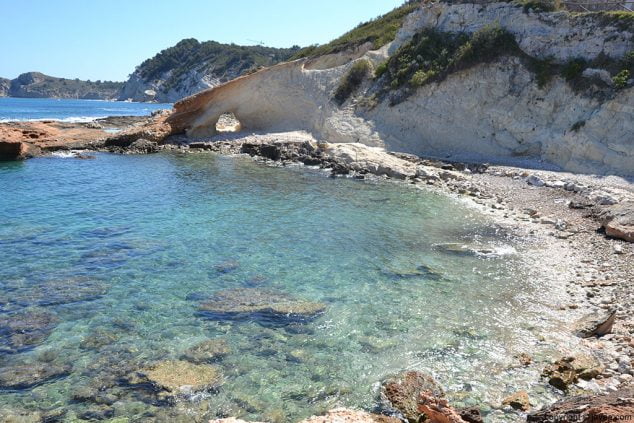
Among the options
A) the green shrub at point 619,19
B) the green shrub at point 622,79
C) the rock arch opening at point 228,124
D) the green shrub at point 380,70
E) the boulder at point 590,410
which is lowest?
the boulder at point 590,410

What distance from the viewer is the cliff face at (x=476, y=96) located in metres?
24.3

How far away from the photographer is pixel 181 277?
11906 millimetres

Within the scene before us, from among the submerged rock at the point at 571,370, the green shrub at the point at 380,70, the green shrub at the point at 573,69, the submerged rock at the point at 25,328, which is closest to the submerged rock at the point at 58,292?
the submerged rock at the point at 25,328

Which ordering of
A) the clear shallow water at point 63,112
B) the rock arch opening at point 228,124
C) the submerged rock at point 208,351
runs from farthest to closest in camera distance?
the clear shallow water at point 63,112
the rock arch opening at point 228,124
the submerged rock at point 208,351

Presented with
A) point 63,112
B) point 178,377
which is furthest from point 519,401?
point 63,112

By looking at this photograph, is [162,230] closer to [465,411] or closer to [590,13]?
[465,411]

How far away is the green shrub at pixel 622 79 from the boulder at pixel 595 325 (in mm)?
18691

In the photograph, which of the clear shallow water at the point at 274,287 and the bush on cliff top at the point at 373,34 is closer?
the clear shallow water at the point at 274,287

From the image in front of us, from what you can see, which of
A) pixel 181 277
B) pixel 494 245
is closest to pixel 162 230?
pixel 181 277

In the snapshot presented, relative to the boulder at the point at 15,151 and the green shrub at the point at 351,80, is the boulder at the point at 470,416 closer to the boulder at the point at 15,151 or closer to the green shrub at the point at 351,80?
the green shrub at the point at 351,80

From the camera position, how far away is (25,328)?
9.13 metres

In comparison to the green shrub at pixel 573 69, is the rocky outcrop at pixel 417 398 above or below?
below

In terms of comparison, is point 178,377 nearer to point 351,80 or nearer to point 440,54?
point 440,54

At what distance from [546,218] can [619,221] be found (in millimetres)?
2547
